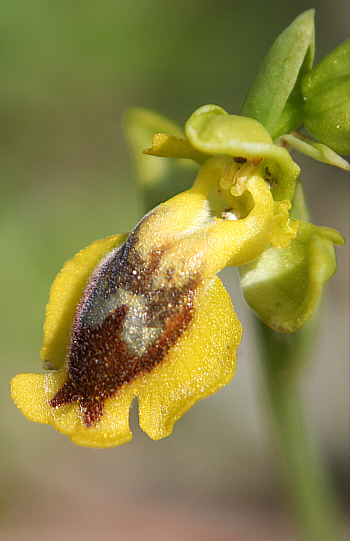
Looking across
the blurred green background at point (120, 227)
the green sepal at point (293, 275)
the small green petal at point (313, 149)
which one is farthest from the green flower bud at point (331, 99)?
the blurred green background at point (120, 227)

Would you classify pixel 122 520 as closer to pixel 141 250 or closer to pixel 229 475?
pixel 229 475

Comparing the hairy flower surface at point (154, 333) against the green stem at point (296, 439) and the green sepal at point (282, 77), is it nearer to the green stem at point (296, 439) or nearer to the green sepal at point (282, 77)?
the green sepal at point (282, 77)

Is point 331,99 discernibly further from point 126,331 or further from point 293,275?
point 126,331

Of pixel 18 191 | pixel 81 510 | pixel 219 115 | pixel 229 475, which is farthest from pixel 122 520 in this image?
pixel 219 115

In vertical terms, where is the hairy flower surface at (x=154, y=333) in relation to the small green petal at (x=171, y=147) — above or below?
below

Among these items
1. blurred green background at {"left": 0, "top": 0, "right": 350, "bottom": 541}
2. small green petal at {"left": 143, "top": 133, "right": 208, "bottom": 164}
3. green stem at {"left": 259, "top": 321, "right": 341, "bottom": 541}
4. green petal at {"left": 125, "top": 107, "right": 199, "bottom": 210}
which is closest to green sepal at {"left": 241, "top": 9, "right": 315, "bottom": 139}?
small green petal at {"left": 143, "top": 133, "right": 208, "bottom": 164}

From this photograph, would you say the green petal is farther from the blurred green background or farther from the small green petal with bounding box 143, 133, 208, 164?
the blurred green background
